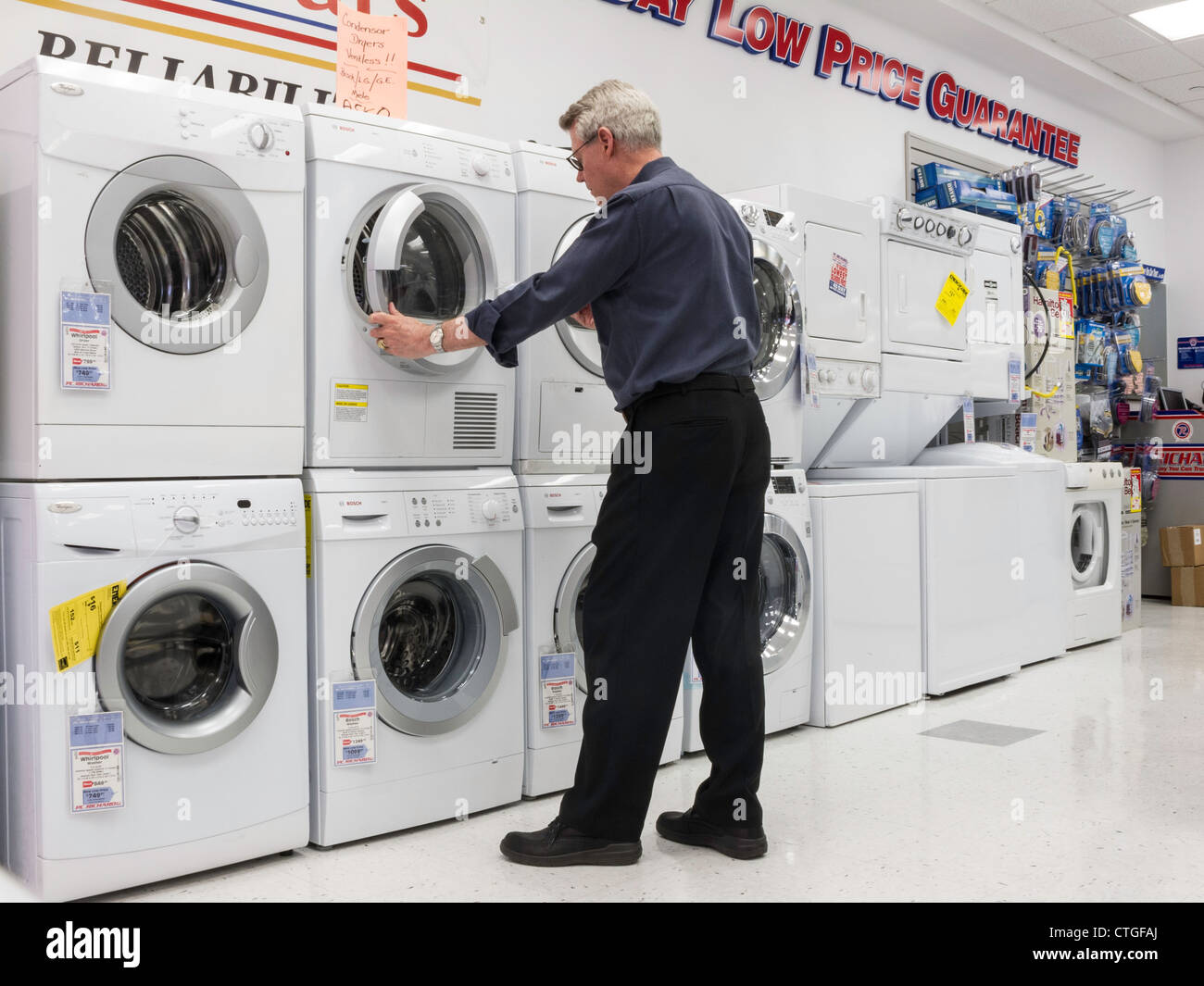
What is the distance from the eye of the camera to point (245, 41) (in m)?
3.25

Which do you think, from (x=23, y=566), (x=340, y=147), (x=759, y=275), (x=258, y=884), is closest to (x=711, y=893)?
(x=258, y=884)

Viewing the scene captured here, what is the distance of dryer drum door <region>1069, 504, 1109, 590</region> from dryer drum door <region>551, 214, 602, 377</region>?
3368 millimetres

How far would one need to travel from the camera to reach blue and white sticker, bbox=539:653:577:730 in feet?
9.45

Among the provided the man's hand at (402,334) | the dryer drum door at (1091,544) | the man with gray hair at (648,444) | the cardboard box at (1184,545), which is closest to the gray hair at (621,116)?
the man with gray hair at (648,444)

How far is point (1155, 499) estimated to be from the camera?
722 cm

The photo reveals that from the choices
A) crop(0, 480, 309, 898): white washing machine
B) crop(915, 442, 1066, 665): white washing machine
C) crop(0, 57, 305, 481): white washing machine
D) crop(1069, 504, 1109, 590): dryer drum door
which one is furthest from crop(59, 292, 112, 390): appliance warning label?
crop(1069, 504, 1109, 590): dryer drum door

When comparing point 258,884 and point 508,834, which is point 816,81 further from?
point 258,884

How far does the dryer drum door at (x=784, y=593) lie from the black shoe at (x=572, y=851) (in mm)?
1329

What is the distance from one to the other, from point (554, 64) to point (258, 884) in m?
3.09

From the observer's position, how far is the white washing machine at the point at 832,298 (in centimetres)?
382

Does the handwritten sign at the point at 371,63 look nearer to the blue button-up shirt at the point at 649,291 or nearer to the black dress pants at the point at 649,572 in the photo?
the blue button-up shirt at the point at 649,291

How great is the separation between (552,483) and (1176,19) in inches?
206

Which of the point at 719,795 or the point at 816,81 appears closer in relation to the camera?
the point at 719,795

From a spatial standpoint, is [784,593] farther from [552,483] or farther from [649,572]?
[649,572]
